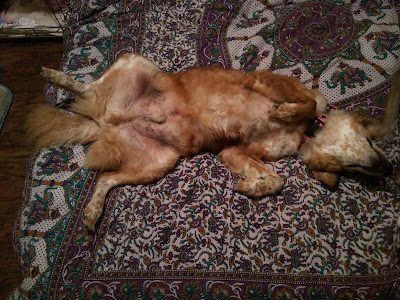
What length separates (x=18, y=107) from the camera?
3102 millimetres

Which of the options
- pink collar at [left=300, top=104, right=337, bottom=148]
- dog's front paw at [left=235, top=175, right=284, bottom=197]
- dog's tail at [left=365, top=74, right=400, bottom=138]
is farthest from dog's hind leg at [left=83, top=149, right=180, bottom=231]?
dog's tail at [left=365, top=74, right=400, bottom=138]

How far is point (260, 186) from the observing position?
2.18 meters

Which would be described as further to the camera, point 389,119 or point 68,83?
point 68,83

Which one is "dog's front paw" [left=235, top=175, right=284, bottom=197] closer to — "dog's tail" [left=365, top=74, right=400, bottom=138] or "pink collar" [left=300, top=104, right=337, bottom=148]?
"pink collar" [left=300, top=104, right=337, bottom=148]

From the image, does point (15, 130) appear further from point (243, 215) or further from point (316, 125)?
point (316, 125)

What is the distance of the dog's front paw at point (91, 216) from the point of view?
217 centimetres

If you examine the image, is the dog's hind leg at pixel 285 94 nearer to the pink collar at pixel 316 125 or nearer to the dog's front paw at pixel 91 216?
the pink collar at pixel 316 125

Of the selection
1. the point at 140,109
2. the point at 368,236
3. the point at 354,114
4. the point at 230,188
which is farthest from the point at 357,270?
the point at 140,109

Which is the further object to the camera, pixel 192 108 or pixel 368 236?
pixel 192 108

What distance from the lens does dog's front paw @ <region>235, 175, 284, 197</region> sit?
2184 millimetres

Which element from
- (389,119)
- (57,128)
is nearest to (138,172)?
(57,128)

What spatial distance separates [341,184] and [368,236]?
383mm

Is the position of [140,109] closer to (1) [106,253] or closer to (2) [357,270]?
(1) [106,253]

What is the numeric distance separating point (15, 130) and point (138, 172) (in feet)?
4.64
